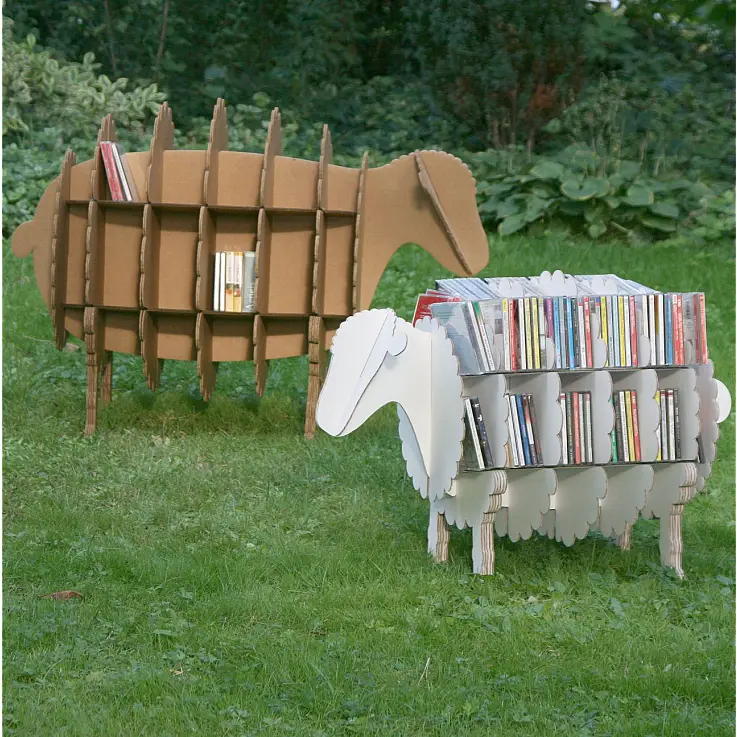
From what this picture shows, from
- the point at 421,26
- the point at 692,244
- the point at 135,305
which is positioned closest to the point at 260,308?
the point at 135,305

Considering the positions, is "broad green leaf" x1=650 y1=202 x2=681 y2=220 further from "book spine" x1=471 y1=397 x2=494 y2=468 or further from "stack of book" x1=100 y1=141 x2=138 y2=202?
"book spine" x1=471 y1=397 x2=494 y2=468

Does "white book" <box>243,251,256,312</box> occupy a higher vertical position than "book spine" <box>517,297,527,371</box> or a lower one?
higher

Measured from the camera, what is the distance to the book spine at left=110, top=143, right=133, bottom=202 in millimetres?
5984

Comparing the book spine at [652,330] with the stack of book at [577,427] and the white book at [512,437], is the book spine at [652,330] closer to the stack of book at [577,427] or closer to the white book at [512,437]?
the stack of book at [577,427]

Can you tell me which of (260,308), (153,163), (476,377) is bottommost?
(476,377)

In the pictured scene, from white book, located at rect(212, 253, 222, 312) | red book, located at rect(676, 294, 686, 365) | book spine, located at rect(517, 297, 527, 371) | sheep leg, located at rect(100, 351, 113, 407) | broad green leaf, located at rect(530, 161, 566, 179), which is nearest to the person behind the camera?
book spine, located at rect(517, 297, 527, 371)

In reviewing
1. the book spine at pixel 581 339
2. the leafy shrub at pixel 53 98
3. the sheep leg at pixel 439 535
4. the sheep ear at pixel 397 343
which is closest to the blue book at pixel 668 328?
the book spine at pixel 581 339

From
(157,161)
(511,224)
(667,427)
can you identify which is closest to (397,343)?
(667,427)

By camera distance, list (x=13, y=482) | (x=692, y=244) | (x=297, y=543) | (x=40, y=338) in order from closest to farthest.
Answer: (x=297, y=543) < (x=13, y=482) < (x=40, y=338) < (x=692, y=244)

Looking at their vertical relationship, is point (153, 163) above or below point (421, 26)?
below

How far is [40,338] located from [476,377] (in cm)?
462

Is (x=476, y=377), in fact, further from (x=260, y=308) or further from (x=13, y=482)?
(x=13, y=482)

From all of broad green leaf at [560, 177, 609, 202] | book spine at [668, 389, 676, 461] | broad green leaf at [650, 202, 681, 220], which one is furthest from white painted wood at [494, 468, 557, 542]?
broad green leaf at [650, 202, 681, 220]

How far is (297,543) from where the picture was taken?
4.82 m
